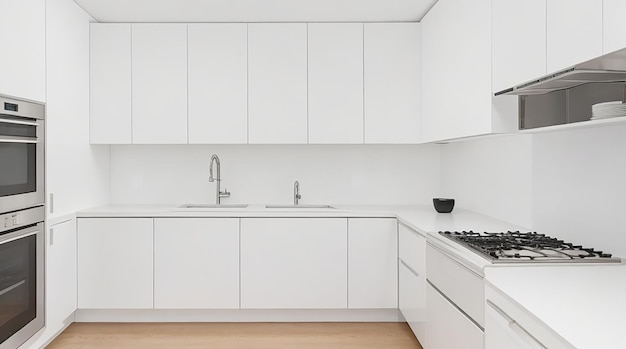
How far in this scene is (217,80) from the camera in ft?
13.2

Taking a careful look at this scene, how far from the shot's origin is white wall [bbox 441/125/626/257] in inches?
87.0

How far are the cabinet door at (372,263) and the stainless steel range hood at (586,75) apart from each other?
1.81 meters

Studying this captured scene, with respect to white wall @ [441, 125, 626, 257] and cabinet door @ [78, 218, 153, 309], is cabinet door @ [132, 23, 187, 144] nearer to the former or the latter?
cabinet door @ [78, 218, 153, 309]

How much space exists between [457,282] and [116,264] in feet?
8.42

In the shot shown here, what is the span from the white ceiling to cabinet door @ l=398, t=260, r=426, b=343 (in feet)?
6.08

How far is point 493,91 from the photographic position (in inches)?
98.7

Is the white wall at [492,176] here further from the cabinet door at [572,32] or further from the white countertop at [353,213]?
the cabinet door at [572,32]

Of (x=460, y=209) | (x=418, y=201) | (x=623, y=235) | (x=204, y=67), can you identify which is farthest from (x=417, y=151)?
(x=623, y=235)

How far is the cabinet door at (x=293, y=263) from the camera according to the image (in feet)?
12.5

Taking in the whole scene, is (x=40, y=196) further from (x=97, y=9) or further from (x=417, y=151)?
(x=417, y=151)

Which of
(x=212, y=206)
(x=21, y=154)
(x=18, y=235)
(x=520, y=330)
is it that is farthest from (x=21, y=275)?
(x=520, y=330)

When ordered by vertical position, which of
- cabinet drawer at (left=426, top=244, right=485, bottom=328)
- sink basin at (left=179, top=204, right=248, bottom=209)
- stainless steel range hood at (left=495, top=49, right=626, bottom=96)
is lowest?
cabinet drawer at (left=426, top=244, right=485, bottom=328)

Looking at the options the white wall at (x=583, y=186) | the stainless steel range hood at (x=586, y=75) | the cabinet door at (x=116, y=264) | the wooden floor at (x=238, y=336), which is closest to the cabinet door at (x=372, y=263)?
the wooden floor at (x=238, y=336)

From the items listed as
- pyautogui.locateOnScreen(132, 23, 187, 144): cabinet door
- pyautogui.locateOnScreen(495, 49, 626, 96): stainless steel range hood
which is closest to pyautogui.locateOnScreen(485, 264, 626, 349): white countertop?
pyautogui.locateOnScreen(495, 49, 626, 96): stainless steel range hood
